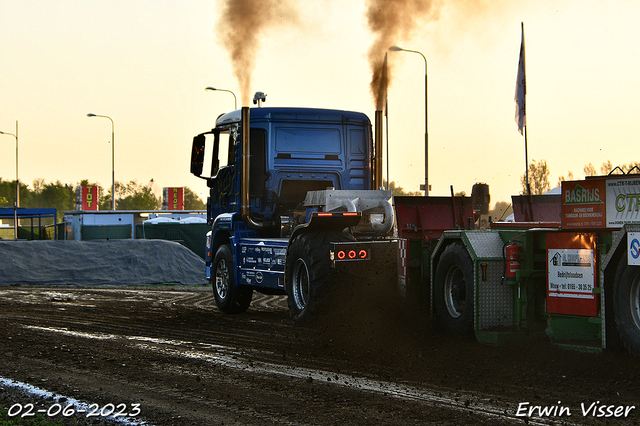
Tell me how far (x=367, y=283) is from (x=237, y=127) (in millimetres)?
4183

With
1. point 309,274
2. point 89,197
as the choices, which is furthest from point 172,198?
point 309,274

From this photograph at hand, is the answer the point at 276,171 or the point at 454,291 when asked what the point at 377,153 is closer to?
the point at 276,171

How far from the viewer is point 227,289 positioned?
14.2 metres

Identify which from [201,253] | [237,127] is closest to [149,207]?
[201,253]

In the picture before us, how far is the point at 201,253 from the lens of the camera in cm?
3616

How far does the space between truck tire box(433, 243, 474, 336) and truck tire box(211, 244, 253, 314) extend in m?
5.06

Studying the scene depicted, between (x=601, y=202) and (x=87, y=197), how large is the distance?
73.0 meters

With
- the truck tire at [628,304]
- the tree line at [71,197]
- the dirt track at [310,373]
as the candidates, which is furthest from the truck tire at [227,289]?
the tree line at [71,197]

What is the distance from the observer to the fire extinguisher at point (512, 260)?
8.69m

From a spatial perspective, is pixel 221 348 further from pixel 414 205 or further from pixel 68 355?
pixel 414 205

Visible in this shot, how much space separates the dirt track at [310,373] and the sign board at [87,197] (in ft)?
214

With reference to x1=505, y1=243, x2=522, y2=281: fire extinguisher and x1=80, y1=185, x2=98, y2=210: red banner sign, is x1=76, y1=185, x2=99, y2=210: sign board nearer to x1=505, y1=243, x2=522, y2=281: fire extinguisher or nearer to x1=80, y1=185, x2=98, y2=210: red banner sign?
x1=80, y1=185, x2=98, y2=210: red banner sign

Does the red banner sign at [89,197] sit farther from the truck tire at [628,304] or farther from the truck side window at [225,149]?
the truck tire at [628,304]

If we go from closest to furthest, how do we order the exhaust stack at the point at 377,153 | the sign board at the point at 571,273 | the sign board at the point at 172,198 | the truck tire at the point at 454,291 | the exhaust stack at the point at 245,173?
1. the sign board at the point at 571,273
2. the truck tire at the point at 454,291
3. the exhaust stack at the point at 245,173
4. the exhaust stack at the point at 377,153
5. the sign board at the point at 172,198
